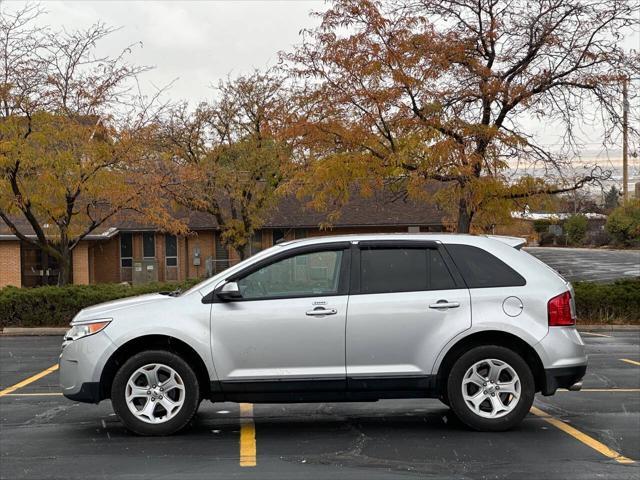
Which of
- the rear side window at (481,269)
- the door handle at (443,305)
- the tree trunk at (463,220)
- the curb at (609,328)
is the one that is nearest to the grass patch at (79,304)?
the curb at (609,328)

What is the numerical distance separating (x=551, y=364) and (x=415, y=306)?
4.15 feet

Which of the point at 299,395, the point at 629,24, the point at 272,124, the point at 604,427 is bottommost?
the point at 604,427

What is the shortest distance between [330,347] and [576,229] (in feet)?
195

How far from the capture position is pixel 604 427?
7.11 metres

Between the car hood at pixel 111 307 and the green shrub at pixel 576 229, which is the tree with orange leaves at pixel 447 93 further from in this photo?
the green shrub at pixel 576 229

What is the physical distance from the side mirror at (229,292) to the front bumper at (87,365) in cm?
102

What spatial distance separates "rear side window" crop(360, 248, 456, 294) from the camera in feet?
22.4

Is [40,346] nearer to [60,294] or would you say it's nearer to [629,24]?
[60,294]

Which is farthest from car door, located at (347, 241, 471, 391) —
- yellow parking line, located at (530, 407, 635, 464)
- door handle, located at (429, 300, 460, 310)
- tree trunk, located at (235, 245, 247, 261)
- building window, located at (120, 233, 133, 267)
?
building window, located at (120, 233, 133, 267)

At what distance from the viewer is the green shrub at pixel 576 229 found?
202ft

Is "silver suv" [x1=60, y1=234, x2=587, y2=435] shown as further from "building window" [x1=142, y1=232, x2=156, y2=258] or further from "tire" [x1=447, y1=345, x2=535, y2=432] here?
"building window" [x1=142, y1=232, x2=156, y2=258]

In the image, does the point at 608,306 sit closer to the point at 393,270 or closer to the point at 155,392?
the point at 393,270

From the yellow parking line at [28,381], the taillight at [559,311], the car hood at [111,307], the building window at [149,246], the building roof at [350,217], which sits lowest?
the yellow parking line at [28,381]

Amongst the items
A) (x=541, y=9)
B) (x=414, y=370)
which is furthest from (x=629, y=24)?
(x=414, y=370)
